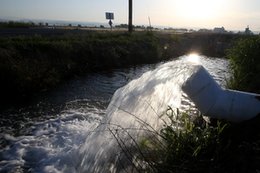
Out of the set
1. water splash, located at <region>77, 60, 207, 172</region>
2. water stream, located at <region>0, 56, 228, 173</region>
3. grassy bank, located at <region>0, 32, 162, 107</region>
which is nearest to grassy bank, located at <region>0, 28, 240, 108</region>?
grassy bank, located at <region>0, 32, 162, 107</region>

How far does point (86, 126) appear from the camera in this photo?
8180 millimetres

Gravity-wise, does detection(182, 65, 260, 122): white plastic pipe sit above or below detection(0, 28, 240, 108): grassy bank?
above

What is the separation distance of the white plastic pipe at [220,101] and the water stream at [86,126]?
760 mm

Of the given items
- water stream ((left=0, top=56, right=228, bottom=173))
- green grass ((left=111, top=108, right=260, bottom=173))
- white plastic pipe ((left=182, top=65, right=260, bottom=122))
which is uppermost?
white plastic pipe ((left=182, top=65, right=260, bottom=122))

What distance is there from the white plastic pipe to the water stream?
76 cm

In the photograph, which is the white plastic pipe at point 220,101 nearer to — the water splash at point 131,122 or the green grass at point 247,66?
the water splash at point 131,122

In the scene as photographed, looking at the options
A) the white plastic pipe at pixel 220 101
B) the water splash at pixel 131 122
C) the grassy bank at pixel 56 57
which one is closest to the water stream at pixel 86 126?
the water splash at pixel 131 122

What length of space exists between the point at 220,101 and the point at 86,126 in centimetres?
453

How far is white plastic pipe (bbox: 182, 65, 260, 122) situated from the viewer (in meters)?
4.66

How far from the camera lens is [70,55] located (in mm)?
15109

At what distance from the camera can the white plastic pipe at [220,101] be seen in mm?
4656

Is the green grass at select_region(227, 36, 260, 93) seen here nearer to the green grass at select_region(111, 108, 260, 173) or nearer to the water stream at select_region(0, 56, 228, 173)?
the water stream at select_region(0, 56, 228, 173)

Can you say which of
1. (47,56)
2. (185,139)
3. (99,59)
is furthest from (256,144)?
(99,59)

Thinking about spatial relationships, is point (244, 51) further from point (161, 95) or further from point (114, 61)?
point (114, 61)
